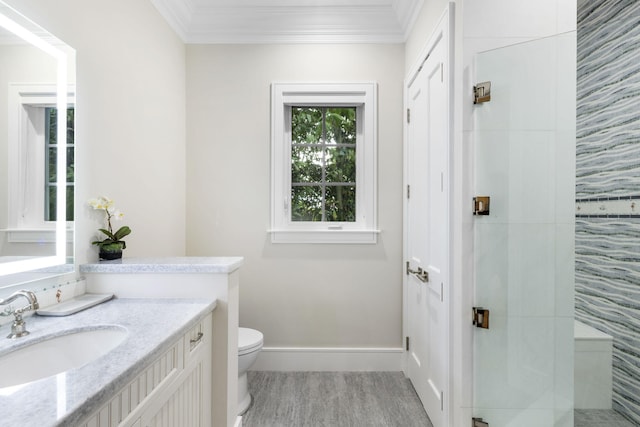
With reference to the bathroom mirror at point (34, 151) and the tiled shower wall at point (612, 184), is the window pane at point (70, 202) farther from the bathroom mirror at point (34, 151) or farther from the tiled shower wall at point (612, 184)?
the tiled shower wall at point (612, 184)

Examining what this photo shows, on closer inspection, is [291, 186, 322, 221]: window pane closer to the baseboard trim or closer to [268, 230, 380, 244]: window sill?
[268, 230, 380, 244]: window sill

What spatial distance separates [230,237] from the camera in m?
2.62

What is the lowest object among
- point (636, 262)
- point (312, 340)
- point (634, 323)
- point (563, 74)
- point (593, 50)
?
point (312, 340)

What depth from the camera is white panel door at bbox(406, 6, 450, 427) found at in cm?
172

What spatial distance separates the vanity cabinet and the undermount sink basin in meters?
0.16

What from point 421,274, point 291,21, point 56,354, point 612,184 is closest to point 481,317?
point 421,274

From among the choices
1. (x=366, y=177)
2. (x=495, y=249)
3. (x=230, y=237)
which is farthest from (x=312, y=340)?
(x=495, y=249)

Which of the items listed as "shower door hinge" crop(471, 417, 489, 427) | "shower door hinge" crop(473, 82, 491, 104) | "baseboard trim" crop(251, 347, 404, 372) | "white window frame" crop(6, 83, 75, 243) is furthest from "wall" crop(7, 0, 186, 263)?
"shower door hinge" crop(471, 417, 489, 427)

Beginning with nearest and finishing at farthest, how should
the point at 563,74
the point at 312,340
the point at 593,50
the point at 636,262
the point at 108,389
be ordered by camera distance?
the point at 108,389
the point at 563,74
the point at 636,262
the point at 593,50
the point at 312,340

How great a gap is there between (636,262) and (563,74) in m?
0.98

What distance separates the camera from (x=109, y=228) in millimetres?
1713

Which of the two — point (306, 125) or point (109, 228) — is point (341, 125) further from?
point (109, 228)

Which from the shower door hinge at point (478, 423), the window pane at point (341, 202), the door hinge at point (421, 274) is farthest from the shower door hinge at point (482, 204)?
the window pane at point (341, 202)

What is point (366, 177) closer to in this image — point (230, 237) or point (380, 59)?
point (380, 59)
